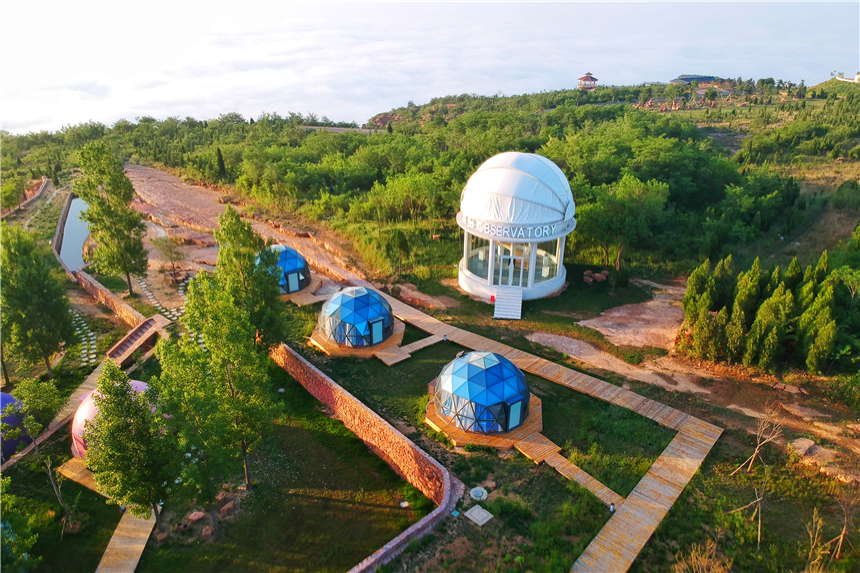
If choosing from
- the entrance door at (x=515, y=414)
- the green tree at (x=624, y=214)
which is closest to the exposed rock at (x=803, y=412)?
the entrance door at (x=515, y=414)

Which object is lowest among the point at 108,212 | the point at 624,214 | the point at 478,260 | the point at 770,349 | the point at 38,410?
the point at 38,410

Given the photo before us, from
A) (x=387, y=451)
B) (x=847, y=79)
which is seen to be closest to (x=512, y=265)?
(x=387, y=451)

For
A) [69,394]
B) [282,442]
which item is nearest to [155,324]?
[69,394]

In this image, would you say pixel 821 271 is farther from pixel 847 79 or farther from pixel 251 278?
pixel 847 79

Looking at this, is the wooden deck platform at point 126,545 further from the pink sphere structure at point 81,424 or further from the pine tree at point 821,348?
the pine tree at point 821,348

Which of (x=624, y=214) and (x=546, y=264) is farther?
(x=546, y=264)
